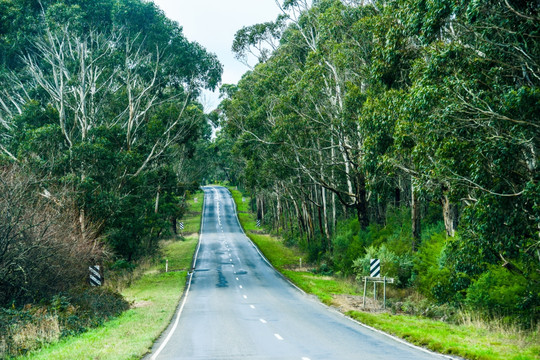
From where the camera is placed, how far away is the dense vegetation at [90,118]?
25.0m

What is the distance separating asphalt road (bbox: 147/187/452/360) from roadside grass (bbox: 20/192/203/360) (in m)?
0.54

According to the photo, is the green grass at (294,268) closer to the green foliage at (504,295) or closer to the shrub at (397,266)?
the shrub at (397,266)

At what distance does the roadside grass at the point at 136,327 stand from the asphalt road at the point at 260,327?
0.54 meters

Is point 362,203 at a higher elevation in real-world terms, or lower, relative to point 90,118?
lower

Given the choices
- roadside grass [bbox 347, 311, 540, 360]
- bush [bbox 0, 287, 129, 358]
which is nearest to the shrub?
roadside grass [bbox 347, 311, 540, 360]

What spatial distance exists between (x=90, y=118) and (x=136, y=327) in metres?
21.3

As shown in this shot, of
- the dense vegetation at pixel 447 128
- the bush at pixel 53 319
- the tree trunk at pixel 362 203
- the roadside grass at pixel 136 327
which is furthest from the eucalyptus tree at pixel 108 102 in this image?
the tree trunk at pixel 362 203

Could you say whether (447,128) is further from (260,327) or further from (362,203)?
(362,203)

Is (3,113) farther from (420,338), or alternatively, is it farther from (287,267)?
(420,338)

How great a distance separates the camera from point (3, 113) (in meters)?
40.0

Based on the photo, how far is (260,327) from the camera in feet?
59.8

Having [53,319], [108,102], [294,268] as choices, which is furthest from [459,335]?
[108,102]

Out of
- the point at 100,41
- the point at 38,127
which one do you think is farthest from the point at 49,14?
the point at 38,127

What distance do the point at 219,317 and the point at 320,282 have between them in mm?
14365
